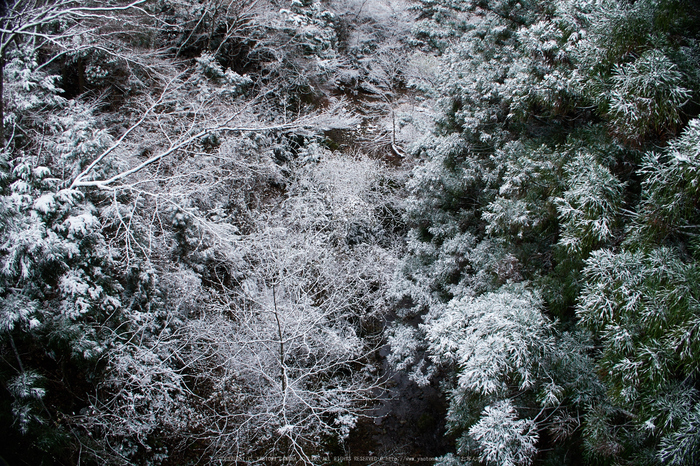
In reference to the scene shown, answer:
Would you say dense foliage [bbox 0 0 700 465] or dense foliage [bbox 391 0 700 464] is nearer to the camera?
dense foliage [bbox 391 0 700 464]

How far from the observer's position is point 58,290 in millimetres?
5152

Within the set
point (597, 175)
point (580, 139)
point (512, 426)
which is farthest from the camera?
point (580, 139)

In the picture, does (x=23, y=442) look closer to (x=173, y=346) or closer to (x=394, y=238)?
(x=173, y=346)

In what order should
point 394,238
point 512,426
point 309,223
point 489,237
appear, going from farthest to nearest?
point 394,238
point 309,223
point 489,237
point 512,426

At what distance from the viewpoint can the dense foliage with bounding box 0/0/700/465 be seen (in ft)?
13.6

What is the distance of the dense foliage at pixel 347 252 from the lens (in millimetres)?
4141

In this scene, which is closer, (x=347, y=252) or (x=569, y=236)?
(x=569, y=236)

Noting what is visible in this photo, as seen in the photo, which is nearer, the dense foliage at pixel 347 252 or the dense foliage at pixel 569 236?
the dense foliage at pixel 569 236

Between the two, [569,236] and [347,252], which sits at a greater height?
[569,236]

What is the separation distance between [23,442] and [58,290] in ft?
6.10

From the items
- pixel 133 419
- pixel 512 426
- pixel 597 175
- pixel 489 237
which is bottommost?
pixel 133 419

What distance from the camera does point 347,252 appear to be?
9688mm

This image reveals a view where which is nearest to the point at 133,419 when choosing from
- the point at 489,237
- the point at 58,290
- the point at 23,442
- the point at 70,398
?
the point at 70,398

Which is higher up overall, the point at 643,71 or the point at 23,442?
the point at 643,71
